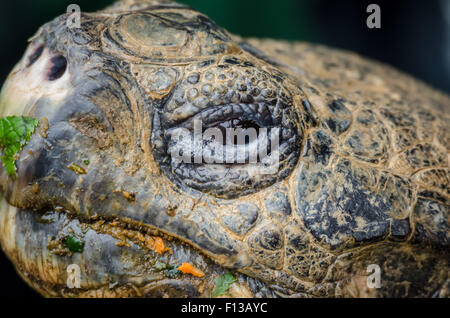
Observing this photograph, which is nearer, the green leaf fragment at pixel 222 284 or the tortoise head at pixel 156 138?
the tortoise head at pixel 156 138

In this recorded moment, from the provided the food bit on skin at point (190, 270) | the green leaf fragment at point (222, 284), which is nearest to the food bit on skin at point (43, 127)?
the food bit on skin at point (190, 270)

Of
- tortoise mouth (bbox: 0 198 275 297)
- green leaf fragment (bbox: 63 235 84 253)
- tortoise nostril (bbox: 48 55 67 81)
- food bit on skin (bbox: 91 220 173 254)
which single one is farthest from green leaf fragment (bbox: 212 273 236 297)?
tortoise nostril (bbox: 48 55 67 81)

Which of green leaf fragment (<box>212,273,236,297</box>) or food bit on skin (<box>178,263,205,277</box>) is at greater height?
food bit on skin (<box>178,263,205,277</box>)

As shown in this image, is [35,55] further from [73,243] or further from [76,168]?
[73,243]

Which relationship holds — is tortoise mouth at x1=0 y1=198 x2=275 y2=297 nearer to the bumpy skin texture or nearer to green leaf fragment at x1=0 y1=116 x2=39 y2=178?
the bumpy skin texture

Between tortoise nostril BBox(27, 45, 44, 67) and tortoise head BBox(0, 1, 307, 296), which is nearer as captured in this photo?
tortoise head BBox(0, 1, 307, 296)

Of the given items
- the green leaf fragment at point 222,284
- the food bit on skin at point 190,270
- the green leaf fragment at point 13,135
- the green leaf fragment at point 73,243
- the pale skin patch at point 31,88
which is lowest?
the green leaf fragment at point 222,284

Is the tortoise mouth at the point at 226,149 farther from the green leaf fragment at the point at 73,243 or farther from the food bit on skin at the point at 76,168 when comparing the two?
the green leaf fragment at the point at 73,243
